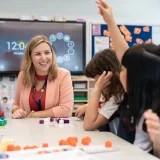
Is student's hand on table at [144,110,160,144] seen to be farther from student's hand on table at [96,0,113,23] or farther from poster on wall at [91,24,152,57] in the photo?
poster on wall at [91,24,152,57]

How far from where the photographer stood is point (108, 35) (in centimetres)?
438

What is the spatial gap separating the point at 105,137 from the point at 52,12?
2.98m

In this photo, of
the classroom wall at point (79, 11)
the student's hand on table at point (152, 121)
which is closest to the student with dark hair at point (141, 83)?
the student's hand on table at point (152, 121)

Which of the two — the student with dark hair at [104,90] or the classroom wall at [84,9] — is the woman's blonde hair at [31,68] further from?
the classroom wall at [84,9]

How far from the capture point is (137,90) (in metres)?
1.15

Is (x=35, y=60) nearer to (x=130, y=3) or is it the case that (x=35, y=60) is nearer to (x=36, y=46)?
(x=36, y=46)

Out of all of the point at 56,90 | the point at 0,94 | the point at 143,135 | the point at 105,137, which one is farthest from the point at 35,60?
the point at 0,94

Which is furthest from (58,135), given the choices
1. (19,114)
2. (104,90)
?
(19,114)

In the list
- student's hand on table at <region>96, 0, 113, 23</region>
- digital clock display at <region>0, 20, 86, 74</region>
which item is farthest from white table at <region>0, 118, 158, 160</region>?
digital clock display at <region>0, 20, 86, 74</region>

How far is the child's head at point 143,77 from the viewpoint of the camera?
1.11m

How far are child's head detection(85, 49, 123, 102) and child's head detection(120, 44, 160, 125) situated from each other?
0.51 metres

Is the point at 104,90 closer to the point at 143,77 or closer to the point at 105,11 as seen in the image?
the point at 105,11

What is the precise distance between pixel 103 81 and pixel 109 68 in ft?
0.32

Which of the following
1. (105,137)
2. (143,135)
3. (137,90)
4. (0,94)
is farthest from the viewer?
(0,94)
